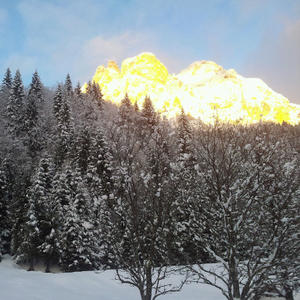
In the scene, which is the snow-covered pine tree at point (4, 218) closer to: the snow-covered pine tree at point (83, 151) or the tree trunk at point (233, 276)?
the snow-covered pine tree at point (83, 151)

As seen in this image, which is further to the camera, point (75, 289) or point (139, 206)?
point (75, 289)

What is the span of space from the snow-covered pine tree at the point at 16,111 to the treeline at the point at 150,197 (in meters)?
0.25

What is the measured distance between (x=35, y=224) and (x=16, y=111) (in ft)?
107

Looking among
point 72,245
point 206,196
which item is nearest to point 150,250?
point 206,196

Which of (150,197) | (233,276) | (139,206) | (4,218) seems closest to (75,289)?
(139,206)

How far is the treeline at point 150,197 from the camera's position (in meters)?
7.04

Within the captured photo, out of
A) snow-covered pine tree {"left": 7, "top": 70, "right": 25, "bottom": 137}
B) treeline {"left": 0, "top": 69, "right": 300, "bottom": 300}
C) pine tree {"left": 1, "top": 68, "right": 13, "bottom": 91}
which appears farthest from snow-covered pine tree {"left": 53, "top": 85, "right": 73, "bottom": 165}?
pine tree {"left": 1, "top": 68, "right": 13, "bottom": 91}

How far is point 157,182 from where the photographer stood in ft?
24.6

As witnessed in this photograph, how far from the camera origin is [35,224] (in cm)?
2728

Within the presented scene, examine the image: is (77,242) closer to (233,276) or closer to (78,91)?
(233,276)

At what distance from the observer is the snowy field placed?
13898mm

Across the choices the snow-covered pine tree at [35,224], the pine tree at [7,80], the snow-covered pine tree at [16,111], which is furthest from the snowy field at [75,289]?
the pine tree at [7,80]

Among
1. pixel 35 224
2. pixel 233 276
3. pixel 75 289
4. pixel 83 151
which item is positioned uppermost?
pixel 83 151

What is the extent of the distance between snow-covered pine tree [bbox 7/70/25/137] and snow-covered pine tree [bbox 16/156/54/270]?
80.2 ft
